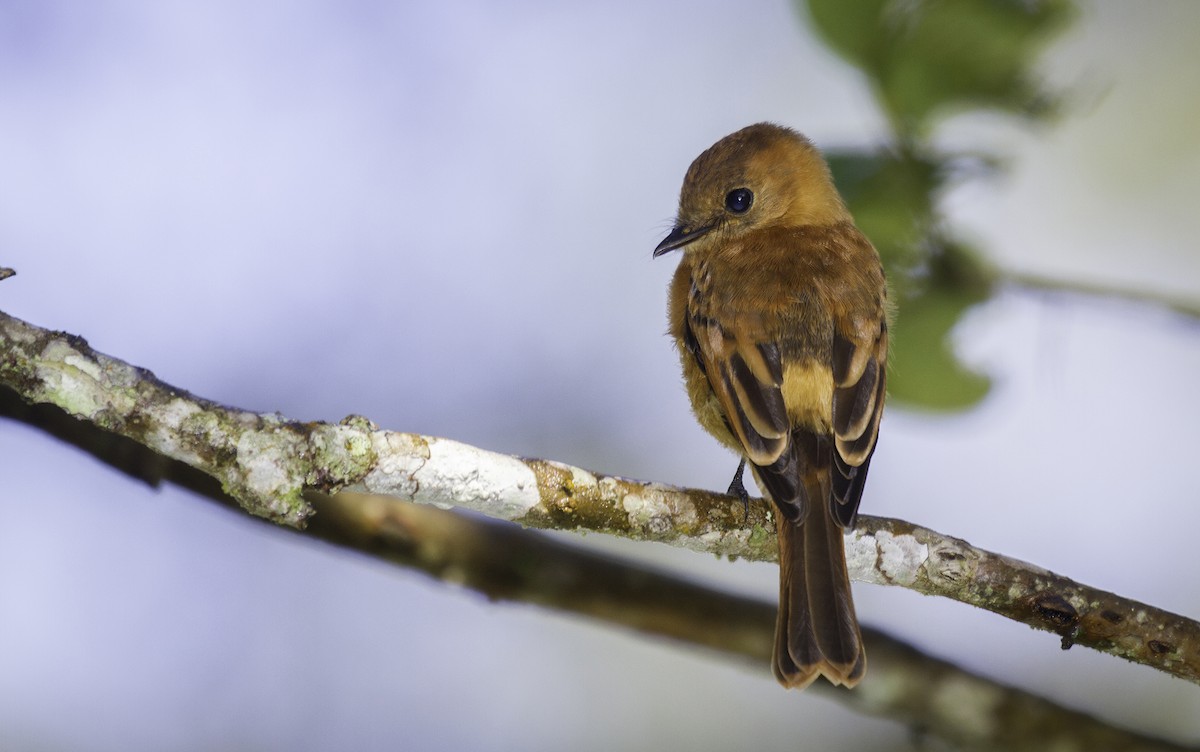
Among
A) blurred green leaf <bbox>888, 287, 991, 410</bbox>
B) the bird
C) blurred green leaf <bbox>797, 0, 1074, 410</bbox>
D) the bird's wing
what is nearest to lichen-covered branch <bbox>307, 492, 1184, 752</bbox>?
the bird

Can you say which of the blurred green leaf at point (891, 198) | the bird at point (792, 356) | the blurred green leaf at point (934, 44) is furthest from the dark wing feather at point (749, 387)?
the blurred green leaf at point (934, 44)

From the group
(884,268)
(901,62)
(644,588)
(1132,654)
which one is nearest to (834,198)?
(884,268)

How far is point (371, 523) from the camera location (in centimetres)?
376

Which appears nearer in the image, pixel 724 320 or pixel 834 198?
pixel 724 320

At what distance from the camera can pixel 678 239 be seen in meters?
4.10

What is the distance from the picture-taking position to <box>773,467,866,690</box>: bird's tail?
2893 millimetres

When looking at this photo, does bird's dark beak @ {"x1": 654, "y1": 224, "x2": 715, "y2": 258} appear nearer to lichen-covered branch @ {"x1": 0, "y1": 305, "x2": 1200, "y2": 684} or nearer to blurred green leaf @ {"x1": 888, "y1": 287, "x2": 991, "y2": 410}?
blurred green leaf @ {"x1": 888, "y1": 287, "x2": 991, "y2": 410}

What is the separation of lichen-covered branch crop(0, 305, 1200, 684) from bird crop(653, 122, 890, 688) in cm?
15

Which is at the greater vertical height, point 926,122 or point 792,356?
point 926,122

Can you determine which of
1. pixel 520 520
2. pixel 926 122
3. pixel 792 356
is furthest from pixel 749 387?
pixel 926 122

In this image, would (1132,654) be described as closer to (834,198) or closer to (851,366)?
(851,366)

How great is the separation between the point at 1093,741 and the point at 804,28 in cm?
247

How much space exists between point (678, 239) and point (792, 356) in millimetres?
939

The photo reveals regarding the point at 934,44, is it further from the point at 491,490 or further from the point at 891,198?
the point at 491,490
